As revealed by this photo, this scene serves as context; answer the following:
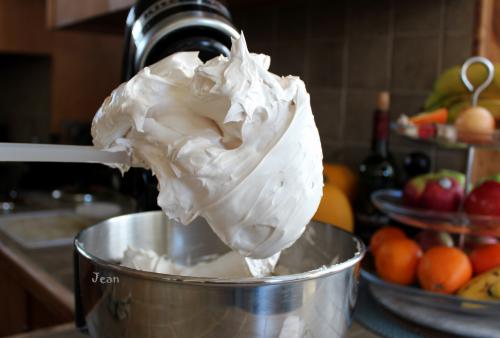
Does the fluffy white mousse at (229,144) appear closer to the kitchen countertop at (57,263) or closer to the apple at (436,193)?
the kitchen countertop at (57,263)

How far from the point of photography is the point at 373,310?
637 millimetres

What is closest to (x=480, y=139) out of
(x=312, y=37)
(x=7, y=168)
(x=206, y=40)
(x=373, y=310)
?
(x=373, y=310)

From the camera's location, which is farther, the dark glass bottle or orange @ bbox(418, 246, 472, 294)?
the dark glass bottle

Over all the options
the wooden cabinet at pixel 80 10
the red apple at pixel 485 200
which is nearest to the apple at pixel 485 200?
the red apple at pixel 485 200

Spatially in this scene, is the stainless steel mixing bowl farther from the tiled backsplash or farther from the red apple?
the tiled backsplash

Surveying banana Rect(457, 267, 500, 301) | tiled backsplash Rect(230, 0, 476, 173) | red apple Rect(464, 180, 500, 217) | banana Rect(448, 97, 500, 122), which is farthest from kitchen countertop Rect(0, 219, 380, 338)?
tiled backsplash Rect(230, 0, 476, 173)

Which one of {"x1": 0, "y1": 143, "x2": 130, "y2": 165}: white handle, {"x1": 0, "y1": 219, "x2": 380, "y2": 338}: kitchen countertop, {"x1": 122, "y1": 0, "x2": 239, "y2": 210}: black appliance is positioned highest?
{"x1": 122, "y1": 0, "x2": 239, "y2": 210}: black appliance

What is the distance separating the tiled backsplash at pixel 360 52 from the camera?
926 mm

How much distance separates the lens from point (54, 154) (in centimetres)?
37

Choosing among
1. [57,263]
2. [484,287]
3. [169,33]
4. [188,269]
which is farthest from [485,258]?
[57,263]

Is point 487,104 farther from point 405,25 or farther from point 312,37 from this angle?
point 312,37

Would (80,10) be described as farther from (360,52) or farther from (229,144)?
(229,144)

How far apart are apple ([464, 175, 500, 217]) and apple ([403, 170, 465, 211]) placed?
0.04m

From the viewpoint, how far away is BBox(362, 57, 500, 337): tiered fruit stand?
1.85 feet
